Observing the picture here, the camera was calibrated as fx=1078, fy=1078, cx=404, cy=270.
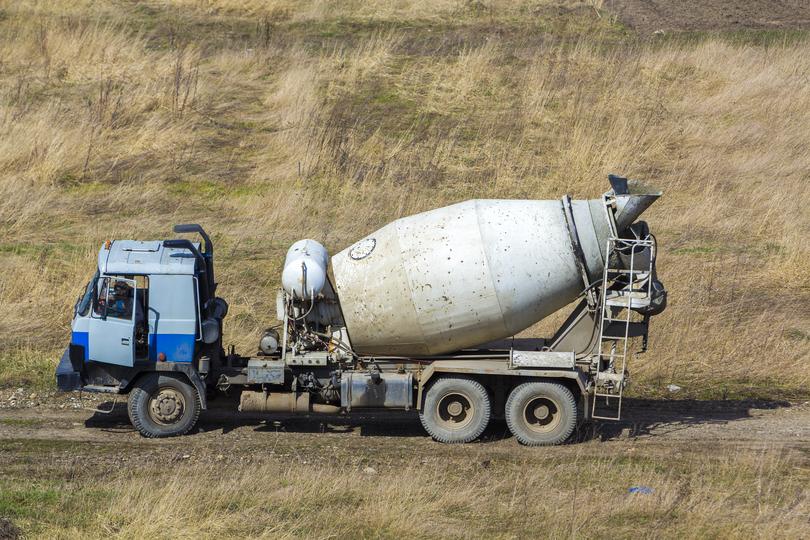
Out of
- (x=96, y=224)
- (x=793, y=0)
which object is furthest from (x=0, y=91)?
(x=793, y=0)

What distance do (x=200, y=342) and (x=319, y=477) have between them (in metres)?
2.73

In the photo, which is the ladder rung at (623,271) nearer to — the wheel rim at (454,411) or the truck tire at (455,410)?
the truck tire at (455,410)

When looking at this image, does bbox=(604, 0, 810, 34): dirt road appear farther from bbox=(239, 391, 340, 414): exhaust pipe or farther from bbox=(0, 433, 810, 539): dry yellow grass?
bbox=(0, 433, 810, 539): dry yellow grass

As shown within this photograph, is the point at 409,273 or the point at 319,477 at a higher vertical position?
the point at 409,273

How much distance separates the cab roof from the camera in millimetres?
13344

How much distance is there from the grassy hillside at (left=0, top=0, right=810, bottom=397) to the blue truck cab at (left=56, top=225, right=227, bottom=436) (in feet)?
10.5

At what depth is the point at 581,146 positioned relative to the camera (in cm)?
2416

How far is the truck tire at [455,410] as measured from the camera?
1346 centimetres

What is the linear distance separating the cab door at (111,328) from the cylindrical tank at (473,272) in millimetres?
2629

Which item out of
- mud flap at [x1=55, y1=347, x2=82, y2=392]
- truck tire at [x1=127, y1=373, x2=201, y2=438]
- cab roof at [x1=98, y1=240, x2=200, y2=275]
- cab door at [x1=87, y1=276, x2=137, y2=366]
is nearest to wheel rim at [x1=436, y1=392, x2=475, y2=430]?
truck tire at [x1=127, y1=373, x2=201, y2=438]

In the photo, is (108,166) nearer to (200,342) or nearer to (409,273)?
(200,342)

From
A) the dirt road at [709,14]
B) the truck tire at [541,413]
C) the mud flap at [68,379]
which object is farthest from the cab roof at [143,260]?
the dirt road at [709,14]

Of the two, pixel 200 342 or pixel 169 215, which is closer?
pixel 200 342

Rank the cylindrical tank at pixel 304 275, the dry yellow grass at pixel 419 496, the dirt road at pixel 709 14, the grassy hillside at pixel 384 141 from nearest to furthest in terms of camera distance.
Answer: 1. the dry yellow grass at pixel 419 496
2. the cylindrical tank at pixel 304 275
3. the grassy hillside at pixel 384 141
4. the dirt road at pixel 709 14
